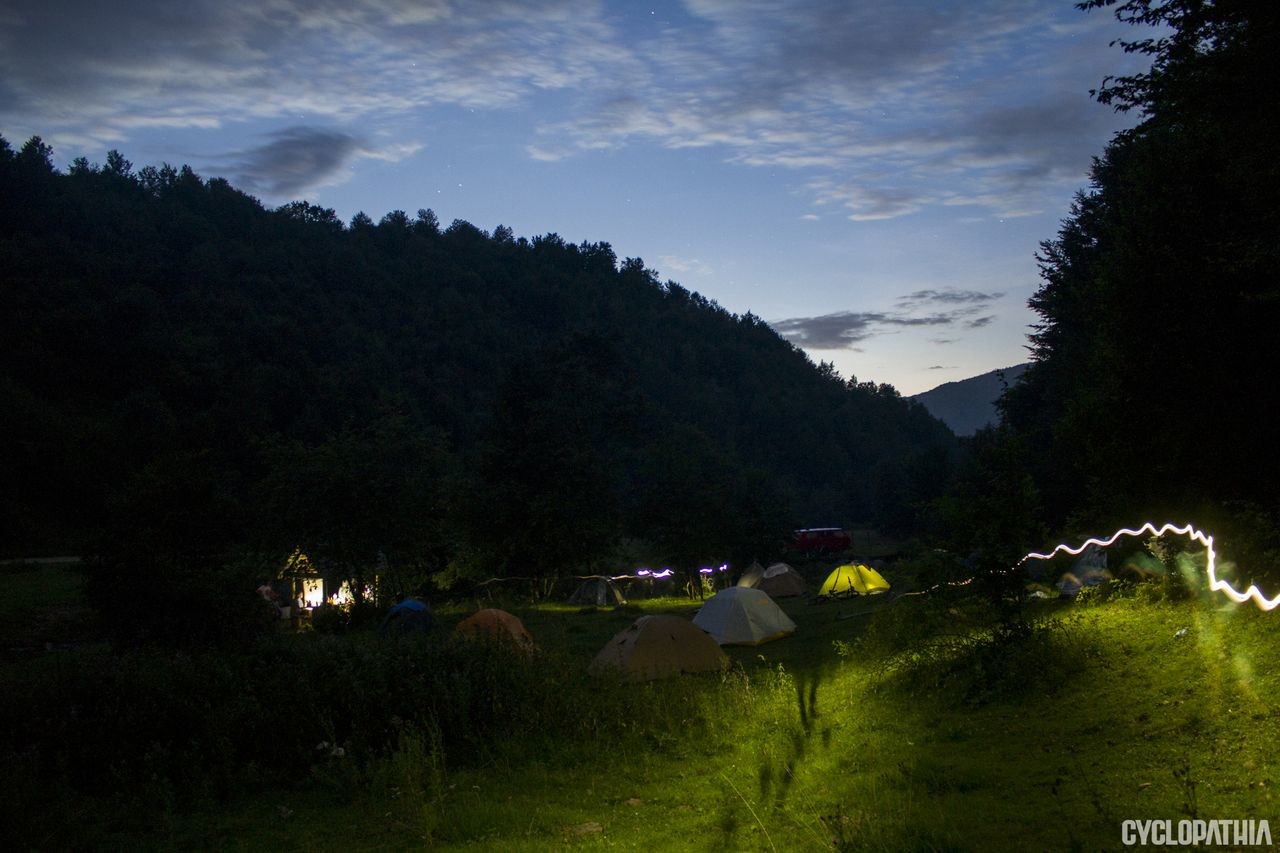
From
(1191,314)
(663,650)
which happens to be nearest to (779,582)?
(663,650)

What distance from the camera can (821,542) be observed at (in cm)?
5775

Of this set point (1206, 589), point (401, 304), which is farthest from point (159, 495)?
point (401, 304)

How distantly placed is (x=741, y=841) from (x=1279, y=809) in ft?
10.4

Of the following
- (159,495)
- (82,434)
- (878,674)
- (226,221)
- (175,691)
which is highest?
(226,221)

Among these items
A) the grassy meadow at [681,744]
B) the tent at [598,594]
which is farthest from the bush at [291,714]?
the tent at [598,594]

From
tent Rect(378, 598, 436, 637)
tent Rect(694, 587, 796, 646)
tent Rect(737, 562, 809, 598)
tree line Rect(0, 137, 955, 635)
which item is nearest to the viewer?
tent Rect(378, 598, 436, 637)

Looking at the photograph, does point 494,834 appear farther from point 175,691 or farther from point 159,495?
point 159,495

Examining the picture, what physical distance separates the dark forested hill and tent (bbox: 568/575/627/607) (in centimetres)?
361

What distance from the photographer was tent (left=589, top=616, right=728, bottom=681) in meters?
15.2

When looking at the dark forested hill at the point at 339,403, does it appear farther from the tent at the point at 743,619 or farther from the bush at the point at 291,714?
the tent at the point at 743,619

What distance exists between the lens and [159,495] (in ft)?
56.0

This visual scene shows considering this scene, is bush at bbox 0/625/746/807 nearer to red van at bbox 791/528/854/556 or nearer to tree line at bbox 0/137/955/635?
tree line at bbox 0/137/955/635

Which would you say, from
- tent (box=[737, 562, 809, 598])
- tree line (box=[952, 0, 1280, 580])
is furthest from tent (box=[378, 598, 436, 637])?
tent (box=[737, 562, 809, 598])

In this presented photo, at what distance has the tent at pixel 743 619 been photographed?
21438 mm
